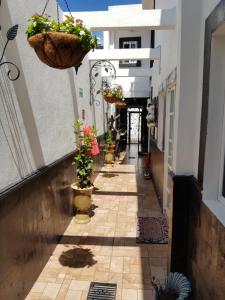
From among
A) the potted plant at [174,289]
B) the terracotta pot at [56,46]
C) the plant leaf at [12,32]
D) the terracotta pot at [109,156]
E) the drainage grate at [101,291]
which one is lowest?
the terracotta pot at [109,156]

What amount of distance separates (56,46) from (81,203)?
280 centimetres

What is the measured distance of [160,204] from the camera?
4844 millimetres

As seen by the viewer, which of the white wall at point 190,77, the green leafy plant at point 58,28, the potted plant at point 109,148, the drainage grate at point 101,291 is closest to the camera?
the green leafy plant at point 58,28

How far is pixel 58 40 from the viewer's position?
73.4 inches

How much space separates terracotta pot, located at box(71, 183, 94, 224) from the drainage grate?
152 centimetres

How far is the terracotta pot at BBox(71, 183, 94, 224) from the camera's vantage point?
13.6 ft

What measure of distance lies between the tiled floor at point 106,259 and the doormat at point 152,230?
95 millimetres

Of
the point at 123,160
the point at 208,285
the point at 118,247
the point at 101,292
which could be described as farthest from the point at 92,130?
the point at 123,160

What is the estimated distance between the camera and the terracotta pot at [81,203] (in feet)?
13.6

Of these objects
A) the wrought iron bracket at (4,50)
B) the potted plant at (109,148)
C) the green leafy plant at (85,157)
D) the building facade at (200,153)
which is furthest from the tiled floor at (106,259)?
the potted plant at (109,148)

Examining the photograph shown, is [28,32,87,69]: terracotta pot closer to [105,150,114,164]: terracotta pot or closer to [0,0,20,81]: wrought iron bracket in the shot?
[0,0,20,81]: wrought iron bracket

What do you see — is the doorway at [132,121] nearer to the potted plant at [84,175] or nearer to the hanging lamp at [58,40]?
the potted plant at [84,175]

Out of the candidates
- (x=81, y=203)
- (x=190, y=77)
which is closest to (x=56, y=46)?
(x=190, y=77)

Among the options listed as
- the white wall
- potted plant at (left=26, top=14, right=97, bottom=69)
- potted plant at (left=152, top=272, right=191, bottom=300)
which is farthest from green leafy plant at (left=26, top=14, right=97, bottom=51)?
potted plant at (left=152, top=272, right=191, bottom=300)
